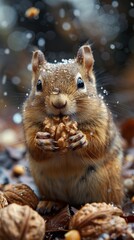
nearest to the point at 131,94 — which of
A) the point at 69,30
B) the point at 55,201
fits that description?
the point at 69,30

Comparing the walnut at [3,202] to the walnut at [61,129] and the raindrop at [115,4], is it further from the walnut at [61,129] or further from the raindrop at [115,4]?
the raindrop at [115,4]

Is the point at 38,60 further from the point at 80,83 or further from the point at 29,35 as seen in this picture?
the point at 29,35

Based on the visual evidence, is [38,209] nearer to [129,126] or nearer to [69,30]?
[129,126]

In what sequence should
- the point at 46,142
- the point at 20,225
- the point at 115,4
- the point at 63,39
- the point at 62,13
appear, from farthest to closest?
1. the point at 63,39
2. the point at 62,13
3. the point at 115,4
4. the point at 46,142
5. the point at 20,225

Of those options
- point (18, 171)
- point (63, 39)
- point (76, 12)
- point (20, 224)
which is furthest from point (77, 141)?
point (63, 39)

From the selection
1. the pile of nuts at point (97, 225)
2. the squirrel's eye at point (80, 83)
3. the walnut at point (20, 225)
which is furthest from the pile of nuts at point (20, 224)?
the squirrel's eye at point (80, 83)
